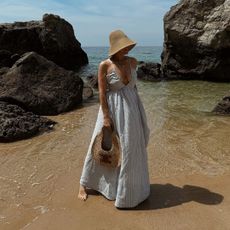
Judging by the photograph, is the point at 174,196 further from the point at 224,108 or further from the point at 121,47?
the point at 224,108

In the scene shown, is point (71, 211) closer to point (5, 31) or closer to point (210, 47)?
point (210, 47)

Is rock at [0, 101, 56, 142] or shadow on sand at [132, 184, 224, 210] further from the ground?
shadow on sand at [132, 184, 224, 210]

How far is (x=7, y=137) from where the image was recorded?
780cm

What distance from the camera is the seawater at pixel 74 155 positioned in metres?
5.22

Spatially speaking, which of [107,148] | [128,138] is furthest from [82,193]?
[128,138]

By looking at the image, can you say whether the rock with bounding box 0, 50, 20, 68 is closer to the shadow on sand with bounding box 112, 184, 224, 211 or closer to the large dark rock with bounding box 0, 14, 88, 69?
the large dark rock with bounding box 0, 14, 88, 69

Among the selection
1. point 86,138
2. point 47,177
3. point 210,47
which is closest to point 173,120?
point 86,138

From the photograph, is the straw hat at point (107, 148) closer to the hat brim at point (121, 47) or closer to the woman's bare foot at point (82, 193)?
the woman's bare foot at point (82, 193)

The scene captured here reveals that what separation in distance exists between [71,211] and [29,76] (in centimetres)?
630

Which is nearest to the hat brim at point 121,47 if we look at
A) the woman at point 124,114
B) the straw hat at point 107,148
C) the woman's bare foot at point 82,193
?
the woman at point 124,114

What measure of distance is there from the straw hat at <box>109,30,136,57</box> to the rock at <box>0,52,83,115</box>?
5669mm

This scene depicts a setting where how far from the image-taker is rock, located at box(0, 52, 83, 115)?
10.2 metres

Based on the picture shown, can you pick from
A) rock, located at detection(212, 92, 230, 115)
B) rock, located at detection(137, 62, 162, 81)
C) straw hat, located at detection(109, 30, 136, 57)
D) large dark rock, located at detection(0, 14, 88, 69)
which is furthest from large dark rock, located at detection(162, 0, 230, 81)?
straw hat, located at detection(109, 30, 136, 57)

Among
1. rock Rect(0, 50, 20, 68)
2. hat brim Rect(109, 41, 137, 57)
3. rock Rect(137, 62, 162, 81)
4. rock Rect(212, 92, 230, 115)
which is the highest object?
hat brim Rect(109, 41, 137, 57)
